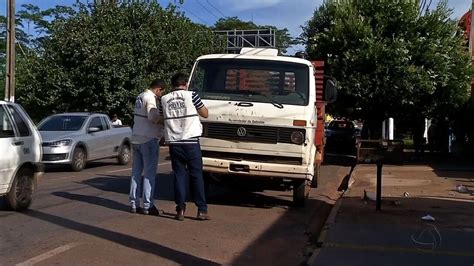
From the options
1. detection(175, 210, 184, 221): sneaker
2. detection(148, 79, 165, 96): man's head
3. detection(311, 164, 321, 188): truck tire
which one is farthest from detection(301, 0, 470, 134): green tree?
detection(175, 210, 184, 221): sneaker

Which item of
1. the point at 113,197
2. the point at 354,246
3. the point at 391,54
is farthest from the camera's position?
the point at 391,54

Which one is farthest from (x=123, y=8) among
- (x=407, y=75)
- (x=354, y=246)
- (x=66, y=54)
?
(x=354, y=246)

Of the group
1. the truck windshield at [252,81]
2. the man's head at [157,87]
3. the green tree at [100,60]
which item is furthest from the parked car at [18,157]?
the green tree at [100,60]

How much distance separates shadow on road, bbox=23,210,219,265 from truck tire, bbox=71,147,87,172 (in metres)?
7.96

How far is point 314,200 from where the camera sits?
41.0 ft

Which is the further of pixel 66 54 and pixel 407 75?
pixel 66 54

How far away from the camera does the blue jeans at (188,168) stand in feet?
29.1

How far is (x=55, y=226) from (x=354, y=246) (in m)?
3.86

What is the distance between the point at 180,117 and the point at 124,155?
11951 millimetres

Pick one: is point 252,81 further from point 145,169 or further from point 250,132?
point 145,169

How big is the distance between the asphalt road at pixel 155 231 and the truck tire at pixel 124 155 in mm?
7317

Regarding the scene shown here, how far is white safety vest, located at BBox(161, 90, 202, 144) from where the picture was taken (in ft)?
29.1

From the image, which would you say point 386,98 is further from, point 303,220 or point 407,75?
point 303,220

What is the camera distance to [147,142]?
950 cm
